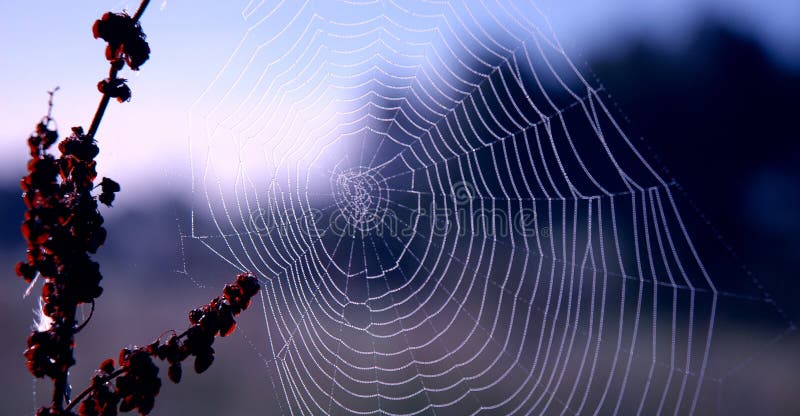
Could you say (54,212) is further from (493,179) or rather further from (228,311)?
(493,179)

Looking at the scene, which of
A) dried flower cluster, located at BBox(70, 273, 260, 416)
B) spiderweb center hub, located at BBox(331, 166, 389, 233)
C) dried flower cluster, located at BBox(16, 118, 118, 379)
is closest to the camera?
dried flower cluster, located at BBox(16, 118, 118, 379)

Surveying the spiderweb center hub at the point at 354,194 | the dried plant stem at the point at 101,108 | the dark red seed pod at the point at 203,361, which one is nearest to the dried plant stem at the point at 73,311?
the dried plant stem at the point at 101,108

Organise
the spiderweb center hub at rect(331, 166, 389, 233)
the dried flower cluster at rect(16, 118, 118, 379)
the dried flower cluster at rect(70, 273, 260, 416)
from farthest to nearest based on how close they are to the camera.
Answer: the spiderweb center hub at rect(331, 166, 389, 233) < the dried flower cluster at rect(70, 273, 260, 416) < the dried flower cluster at rect(16, 118, 118, 379)

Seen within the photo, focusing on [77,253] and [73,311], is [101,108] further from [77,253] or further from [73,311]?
[73,311]

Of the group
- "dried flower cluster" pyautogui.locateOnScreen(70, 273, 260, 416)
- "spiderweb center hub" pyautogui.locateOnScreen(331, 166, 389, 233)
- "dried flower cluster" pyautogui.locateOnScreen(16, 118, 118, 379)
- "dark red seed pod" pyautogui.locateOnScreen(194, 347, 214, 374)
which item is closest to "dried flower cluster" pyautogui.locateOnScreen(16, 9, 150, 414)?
"dried flower cluster" pyautogui.locateOnScreen(16, 118, 118, 379)

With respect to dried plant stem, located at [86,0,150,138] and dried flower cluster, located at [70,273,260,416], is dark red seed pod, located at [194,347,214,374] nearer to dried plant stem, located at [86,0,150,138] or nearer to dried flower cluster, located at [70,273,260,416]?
dried flower cluster, located at [70,273,260,416]

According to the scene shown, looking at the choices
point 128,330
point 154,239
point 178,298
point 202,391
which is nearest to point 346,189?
point 202,391

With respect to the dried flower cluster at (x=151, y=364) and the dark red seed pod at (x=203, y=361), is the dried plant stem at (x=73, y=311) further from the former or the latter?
the dark red seed pod at (x=203, y=361)

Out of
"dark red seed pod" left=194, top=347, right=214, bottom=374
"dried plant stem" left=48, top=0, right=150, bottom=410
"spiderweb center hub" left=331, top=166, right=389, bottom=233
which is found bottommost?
"dark red seed pod" left=194, top=347, right=214, bottom=374
